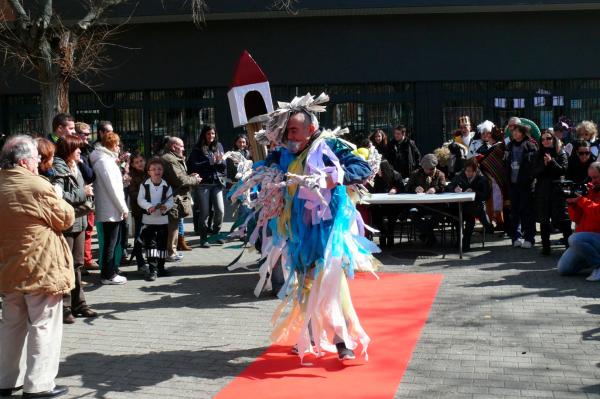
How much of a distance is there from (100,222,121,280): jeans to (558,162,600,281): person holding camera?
551 cm

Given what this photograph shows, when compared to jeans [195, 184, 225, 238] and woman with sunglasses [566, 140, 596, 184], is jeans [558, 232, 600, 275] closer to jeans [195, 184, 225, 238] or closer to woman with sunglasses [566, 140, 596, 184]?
woman with sunglasses [566, 140, 596, 184]

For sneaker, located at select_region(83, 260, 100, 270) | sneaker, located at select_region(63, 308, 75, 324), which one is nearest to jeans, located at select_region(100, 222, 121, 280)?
sneaker, located at select_region(83, 260, 100, 270)

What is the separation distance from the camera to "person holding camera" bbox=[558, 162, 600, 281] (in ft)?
26.7

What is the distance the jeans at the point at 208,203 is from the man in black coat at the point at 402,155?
10.4 feet

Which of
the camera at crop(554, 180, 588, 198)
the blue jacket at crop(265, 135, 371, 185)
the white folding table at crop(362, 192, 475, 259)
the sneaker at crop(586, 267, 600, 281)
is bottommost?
the sneaker at crop(586, 267, 600, 281)

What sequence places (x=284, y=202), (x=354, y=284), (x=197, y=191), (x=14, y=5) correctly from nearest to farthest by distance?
1. (x=284, y=202)
2. (x=354, y=284)
3. (x=197, y=191)
4. (x=14, y=5)

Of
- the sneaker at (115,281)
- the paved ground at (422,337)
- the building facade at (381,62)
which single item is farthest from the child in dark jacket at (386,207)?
the building facade at (381,62)

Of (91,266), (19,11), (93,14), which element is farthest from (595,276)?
(19,11)

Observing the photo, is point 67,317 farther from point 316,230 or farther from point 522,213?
point 522,213

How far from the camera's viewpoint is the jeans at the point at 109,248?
8234mm

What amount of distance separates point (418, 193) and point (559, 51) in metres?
10.1

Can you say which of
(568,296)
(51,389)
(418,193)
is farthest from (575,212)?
(51,389)

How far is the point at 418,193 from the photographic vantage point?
10.2 meters

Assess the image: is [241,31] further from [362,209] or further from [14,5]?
[362,209]
